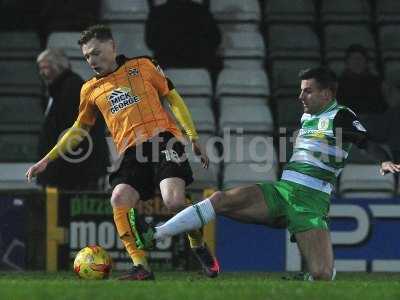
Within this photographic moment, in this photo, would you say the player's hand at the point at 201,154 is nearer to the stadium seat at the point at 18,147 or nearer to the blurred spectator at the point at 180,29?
the stadium seat at the point at 18,147

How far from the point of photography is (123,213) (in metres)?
9.33

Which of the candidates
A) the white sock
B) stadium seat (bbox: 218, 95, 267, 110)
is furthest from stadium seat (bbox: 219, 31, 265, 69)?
the white sock

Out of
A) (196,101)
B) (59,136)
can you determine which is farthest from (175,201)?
(196,101)

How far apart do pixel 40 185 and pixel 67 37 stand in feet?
8.15

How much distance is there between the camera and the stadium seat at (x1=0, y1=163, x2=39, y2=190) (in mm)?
13242

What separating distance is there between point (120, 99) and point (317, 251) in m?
1.78

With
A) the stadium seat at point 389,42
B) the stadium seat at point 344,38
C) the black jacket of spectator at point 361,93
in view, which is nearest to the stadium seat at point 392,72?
the stadium seat at point 389,42

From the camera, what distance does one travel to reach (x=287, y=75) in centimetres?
1471

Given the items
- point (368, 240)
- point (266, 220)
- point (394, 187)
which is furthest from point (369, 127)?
point (266, 220)

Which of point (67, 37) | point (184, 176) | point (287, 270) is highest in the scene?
point (67, 37)

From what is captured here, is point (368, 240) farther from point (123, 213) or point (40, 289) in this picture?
point (40, 289)

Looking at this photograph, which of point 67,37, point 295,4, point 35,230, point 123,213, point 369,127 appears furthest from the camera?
point 295,4

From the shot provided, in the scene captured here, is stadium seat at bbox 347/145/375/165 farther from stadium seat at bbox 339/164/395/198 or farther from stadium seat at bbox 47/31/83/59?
stadium seat at bbox 47/31/83/59

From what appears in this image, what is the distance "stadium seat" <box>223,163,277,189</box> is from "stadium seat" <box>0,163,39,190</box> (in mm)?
1946
